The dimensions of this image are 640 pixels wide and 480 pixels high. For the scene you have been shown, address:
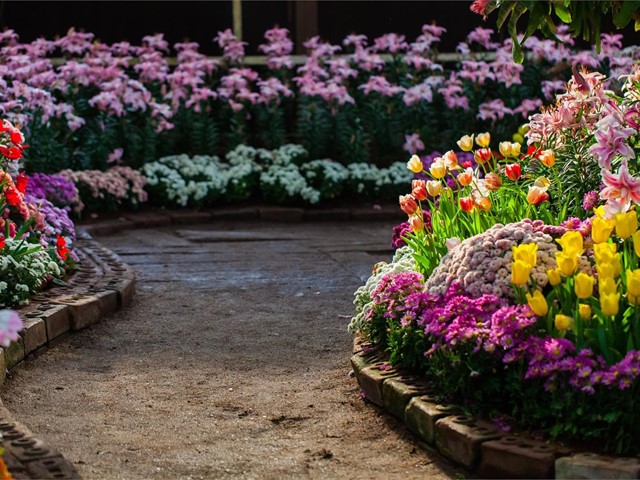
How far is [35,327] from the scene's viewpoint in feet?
16.6

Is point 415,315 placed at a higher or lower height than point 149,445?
higher

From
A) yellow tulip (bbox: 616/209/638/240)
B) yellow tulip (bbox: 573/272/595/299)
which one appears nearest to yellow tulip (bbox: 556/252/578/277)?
yellow tulip (bbox: 573/272/595/299)

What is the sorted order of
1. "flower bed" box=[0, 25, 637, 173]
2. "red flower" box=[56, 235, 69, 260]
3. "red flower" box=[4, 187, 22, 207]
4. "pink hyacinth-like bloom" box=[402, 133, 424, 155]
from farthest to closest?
"pink hyacinth-like bloom" box=[402, 133, 424, 155] → "flower bed" box=[0, 25, 637, 173] → "red flower" box=[56, 235, 69, 260] → "red flower" box=[4, 187, 22, 207]

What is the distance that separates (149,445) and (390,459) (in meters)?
0.87

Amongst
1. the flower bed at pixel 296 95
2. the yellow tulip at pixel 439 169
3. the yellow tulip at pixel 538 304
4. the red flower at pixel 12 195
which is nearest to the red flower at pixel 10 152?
the red flower at pixel 12 195

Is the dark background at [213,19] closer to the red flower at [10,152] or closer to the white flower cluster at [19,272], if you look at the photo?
the red flower at [10,152]

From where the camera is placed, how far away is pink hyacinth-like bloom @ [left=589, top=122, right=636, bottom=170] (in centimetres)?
398

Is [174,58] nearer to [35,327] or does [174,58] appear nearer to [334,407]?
[35,327]

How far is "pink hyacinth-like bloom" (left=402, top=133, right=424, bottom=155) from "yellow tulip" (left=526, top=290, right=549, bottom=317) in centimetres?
739

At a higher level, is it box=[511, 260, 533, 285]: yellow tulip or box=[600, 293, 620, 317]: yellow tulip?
box=[511, 260, 533, 285]: yellow tulip

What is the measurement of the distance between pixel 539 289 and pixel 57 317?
2.62m

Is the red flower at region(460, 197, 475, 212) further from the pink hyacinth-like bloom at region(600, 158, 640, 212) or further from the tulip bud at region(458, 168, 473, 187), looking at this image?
the pink hyacinth-like bloom at region(600, 158, 640, 212)

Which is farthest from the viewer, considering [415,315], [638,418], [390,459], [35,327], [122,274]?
[122,274]

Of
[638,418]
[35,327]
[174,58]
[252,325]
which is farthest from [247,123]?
[638,418]
